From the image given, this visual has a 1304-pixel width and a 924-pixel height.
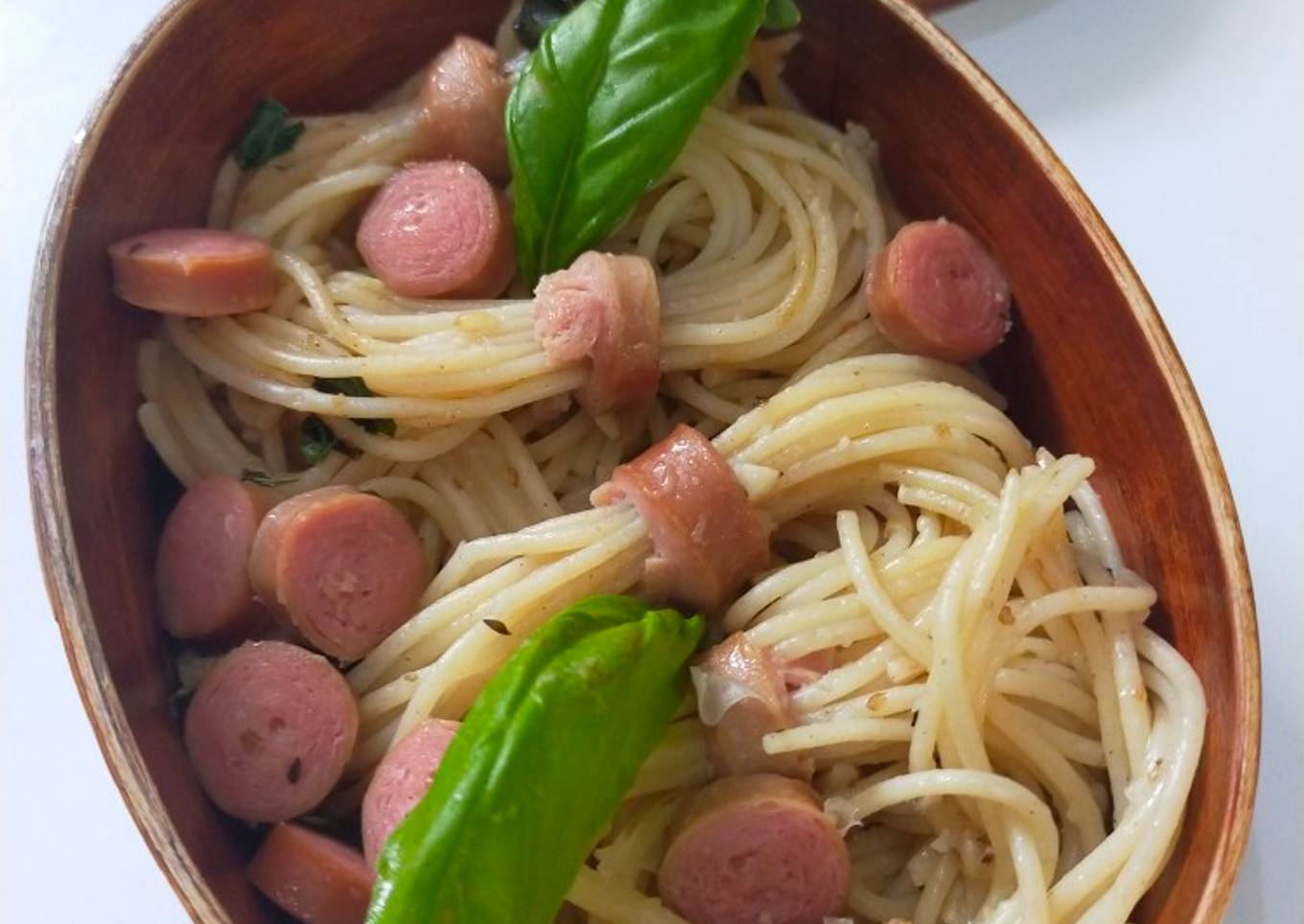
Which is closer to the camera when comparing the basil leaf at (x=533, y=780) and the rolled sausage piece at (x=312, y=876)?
the basil leaf at (x=533, y=780)

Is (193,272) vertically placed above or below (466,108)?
below

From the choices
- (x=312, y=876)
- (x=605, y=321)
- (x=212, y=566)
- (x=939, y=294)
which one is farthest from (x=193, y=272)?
(x=939, y=294)

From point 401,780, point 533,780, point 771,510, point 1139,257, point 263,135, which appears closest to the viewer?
point 533,780

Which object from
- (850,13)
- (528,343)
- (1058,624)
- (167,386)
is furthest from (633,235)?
(1058,624)

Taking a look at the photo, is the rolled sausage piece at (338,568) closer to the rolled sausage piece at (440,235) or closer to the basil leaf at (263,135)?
the rolled sausage piece at (440,235)

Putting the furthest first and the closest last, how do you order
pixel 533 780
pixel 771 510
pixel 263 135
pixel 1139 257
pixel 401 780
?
pixel 1139 257 → pixel 263 135 → pixel 771 510 → pixel 401 780 → pixel 533 780

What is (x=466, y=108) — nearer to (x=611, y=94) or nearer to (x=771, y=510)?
(x=611, y=94)

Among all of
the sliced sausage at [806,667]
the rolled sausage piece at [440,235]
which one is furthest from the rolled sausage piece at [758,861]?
the rolled sausage piece at [440,235]

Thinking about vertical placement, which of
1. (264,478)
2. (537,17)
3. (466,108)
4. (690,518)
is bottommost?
(264,478)
